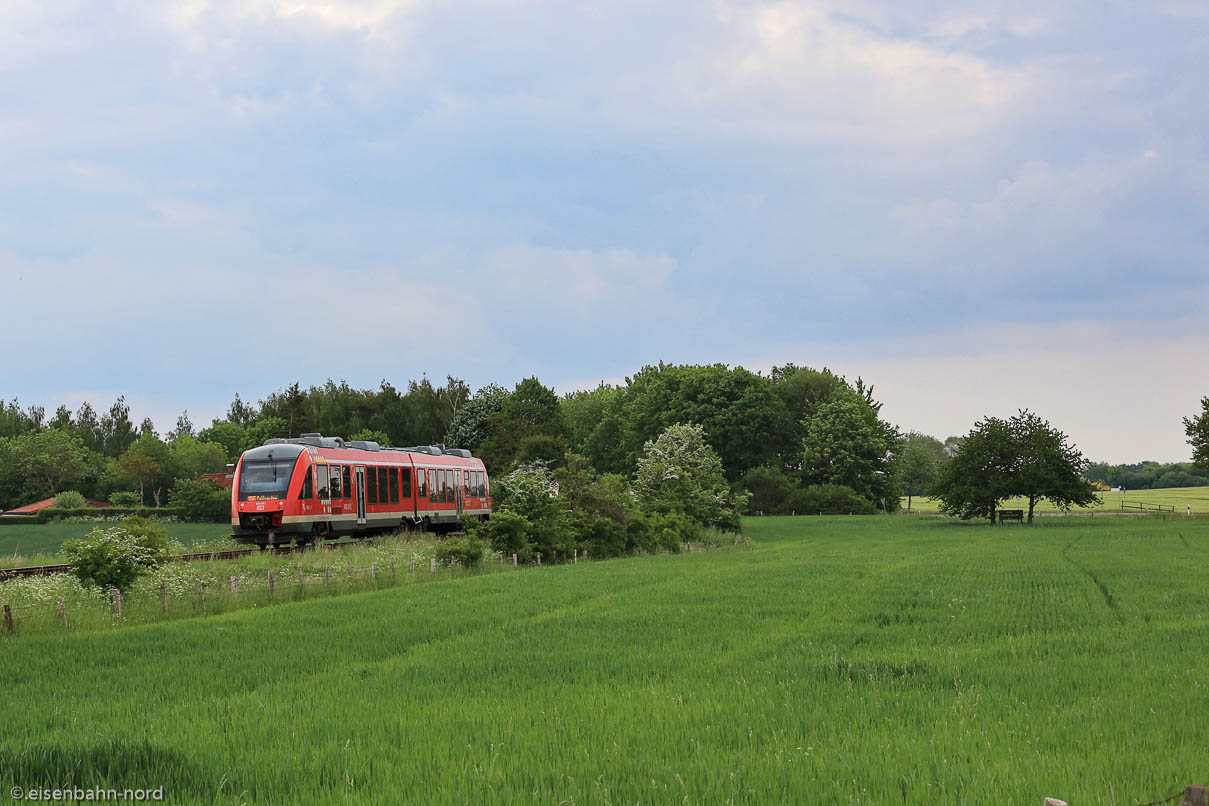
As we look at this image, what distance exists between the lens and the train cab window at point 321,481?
3634 centimetres

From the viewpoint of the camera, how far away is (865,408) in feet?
319

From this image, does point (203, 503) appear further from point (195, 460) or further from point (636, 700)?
point (636, 700)

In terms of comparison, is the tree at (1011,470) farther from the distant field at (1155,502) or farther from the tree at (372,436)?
the tree at (372,436)

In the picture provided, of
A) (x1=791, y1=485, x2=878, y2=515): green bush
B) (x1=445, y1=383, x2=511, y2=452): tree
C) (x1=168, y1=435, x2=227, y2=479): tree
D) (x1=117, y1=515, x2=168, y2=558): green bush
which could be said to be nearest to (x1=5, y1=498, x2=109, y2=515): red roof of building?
(x1=168, y1=435, x2=227, y2=479): tree

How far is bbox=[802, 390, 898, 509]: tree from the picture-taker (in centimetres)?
9425

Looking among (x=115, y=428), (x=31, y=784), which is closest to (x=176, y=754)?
(x=31, y=784)

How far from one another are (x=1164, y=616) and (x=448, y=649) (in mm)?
12923

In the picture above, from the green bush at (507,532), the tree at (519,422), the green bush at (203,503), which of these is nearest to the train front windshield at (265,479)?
the green bush at (507,532)

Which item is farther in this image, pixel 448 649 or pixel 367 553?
pixel 367 553

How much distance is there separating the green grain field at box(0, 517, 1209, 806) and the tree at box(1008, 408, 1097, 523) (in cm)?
4764

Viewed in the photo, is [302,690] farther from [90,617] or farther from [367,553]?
[367,553]

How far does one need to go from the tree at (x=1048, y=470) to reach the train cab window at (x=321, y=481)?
4901 centimetres

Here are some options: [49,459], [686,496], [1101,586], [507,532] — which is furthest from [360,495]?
[49,459]

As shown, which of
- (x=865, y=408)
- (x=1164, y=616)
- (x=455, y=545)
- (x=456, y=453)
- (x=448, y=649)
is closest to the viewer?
(x=448, y=649)
